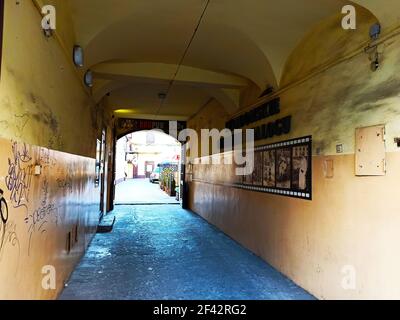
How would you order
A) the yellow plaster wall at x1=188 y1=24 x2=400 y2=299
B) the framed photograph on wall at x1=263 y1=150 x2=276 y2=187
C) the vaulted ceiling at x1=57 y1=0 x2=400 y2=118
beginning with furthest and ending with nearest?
the framed photograph on wall at x1=263 y1=150 x2=276 y2=187
the vaulted ceiling at x1=57 y1=0 x2=400 y2=118
the yellow plaster wall at x1=188 y1=24 x2=400 y2=299

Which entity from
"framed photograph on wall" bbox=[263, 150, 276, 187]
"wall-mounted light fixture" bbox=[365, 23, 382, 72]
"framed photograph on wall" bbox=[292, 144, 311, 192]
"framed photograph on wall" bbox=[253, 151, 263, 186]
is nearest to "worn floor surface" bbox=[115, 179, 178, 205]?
"framed photograph on wall" bbox=[253, 151, 263, 186]

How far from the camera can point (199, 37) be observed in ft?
13.1

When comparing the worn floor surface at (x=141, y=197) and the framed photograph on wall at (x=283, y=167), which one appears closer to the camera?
the framed photograph on wall at (x=283, y=167)

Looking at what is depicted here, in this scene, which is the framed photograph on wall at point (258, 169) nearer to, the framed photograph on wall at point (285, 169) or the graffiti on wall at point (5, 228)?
the framed photograph on wall at point (285, 169)

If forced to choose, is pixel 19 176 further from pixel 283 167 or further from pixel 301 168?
pixel 283 167

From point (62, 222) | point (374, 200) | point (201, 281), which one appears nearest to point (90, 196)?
point (62, 222)

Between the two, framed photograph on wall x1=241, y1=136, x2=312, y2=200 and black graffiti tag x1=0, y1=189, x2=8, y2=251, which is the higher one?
framed photograph on wall x1=241, y1=136, x2=312, y2=200

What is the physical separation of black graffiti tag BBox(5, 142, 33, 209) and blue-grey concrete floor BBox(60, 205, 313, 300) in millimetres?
1550

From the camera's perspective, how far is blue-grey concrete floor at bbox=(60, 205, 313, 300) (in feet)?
10.5

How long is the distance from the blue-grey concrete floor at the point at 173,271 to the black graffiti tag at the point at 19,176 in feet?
5.08

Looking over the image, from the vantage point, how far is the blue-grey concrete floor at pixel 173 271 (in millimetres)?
3203

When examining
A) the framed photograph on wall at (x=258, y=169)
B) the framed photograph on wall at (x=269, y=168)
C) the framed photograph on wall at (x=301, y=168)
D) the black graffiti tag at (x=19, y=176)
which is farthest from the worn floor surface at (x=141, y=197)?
the black graffiti tag at (x=19, y=176)

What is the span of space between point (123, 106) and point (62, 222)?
5694mm

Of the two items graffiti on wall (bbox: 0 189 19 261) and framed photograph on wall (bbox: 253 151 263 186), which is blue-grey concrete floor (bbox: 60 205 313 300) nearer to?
framed photograph on wall (bbox: 253 151 263 186)
